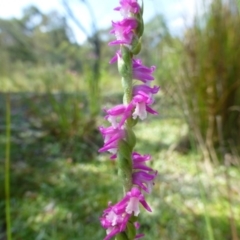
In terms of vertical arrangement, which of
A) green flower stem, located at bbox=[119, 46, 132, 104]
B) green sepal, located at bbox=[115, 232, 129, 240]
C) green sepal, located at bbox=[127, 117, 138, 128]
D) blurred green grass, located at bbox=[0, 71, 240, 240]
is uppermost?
green flower stem, located at bbox=[119, 46, 132, 104]

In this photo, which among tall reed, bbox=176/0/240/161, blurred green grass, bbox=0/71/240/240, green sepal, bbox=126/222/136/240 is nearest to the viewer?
green sepal, bbox=126/222/136/240

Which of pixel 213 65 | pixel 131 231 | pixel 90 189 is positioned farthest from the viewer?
pixel 213 65

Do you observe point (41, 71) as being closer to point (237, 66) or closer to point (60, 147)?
point (60, 147)

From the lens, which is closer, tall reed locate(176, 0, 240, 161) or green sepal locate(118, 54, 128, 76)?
green sepal locate(118, 54, 128, 76)

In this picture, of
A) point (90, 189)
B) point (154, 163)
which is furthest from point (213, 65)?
point (90, 189)

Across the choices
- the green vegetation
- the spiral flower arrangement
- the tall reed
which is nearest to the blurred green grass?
the green vegetation

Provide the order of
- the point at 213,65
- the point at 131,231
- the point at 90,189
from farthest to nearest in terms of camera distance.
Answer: the point at 213,65 < the point at 90,189 < the point at 131,231

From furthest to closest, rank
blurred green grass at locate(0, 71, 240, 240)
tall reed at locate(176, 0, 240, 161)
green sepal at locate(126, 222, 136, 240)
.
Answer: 1. tall reed at locate(176, 0, 240, 161)
2. blurred green grass at locate(0, 71, 240, 240)
3. green sepal at locate(126, 222, 136, 240)

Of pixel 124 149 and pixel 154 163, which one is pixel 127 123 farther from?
pixel 154 163

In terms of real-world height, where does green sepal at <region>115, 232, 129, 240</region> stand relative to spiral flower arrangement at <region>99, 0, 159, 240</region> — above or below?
below

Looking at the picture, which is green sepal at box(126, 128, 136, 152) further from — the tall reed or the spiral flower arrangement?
the tall reed
